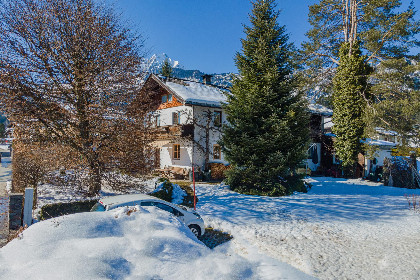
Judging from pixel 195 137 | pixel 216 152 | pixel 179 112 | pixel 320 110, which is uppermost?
pixel 320 110

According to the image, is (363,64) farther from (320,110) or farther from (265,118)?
(265,118)

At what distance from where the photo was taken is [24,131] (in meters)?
11.8

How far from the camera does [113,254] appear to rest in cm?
358

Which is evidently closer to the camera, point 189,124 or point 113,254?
point 113,254

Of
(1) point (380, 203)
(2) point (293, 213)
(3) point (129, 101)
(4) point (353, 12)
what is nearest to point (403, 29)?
(4) point (353, 12)

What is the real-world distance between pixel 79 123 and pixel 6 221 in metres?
5.40

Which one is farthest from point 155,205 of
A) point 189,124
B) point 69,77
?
point 189,124

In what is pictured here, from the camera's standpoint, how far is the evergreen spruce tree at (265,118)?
15.3 m

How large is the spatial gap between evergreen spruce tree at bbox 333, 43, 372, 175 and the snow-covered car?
18.9 meters

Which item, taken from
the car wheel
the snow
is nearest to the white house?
the car wheel

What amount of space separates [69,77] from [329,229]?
12.8 m

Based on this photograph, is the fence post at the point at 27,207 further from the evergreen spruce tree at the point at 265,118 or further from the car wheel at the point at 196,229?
the evergreen spruce tree at the point at 265,118

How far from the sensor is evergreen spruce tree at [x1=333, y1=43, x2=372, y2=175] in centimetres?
2289

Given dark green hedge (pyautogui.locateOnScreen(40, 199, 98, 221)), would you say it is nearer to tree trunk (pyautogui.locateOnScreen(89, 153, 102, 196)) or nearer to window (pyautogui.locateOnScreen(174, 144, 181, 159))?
tree trunk (pyautogui.locateOnScreen(89, 153, 102, 196))
